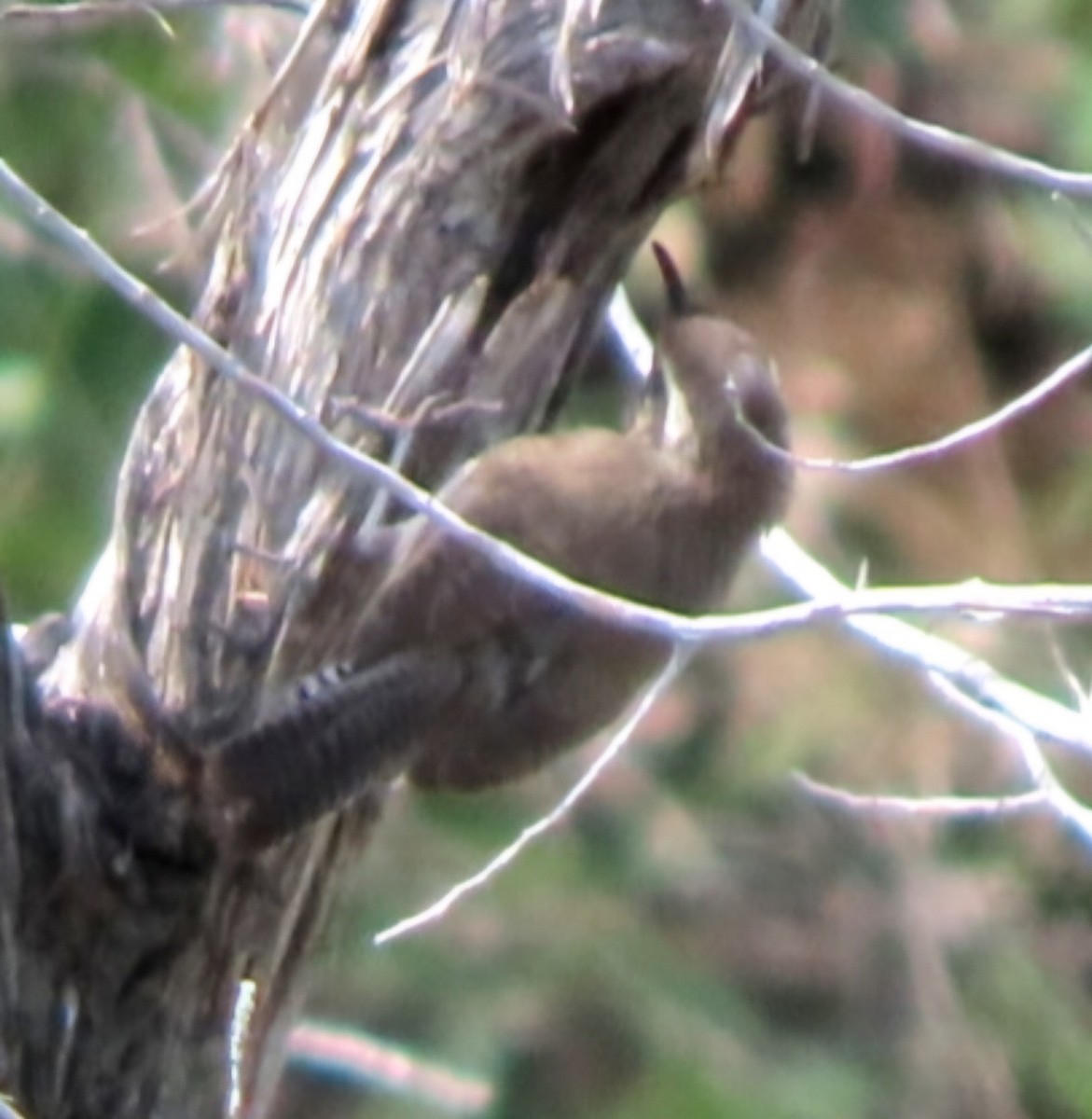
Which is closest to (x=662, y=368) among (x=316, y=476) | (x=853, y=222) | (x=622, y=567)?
(x=622, y=567)

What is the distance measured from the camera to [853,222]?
6633 mm

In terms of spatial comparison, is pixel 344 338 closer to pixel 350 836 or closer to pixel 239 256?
pixel 239 256

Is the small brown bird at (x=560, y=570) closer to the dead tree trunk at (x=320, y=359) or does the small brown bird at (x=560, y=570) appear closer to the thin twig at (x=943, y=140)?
the dead tree trunk at (x=320, y=359)

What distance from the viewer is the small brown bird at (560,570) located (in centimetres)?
331

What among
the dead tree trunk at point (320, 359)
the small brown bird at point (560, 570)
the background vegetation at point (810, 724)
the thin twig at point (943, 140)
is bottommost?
the background vegetation at point (810, 724)

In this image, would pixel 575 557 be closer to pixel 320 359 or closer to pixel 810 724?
pixel 320 359

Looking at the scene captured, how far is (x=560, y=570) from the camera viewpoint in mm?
3367

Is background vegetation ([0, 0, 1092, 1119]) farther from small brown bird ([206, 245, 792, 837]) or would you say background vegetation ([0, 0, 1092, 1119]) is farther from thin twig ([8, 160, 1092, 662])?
thin twig ([8, 160, 1092, 662])

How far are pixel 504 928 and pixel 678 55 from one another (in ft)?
8.84

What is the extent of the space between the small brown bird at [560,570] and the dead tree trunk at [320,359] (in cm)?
6

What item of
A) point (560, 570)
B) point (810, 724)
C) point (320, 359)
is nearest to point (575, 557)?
point (560, 570)

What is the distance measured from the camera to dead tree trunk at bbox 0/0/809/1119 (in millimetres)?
3125

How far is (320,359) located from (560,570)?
36cm

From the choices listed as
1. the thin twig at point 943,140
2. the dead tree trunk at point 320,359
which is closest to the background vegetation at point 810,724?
the dead tree trunk at point 320,359
